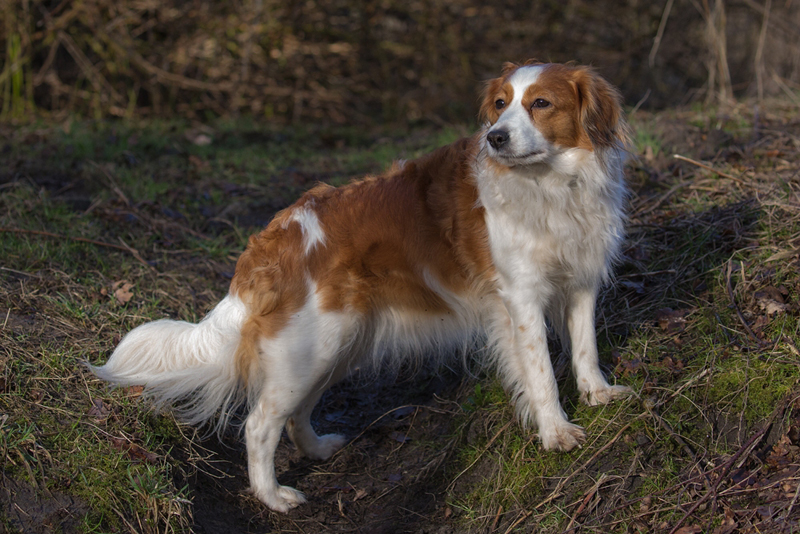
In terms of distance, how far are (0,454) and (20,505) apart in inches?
9.4

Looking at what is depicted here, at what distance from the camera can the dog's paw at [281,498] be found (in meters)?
3.22

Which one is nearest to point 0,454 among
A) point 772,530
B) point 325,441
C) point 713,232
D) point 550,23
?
point 325,441

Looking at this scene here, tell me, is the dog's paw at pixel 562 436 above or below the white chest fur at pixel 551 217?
below

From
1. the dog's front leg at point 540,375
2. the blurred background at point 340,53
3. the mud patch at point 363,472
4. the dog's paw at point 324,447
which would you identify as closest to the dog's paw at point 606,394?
the dog's front leg at point 540,375

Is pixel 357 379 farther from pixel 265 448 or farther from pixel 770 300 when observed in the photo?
pixel 770 300

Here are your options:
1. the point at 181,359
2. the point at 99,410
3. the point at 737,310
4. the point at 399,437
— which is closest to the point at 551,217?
the point at 737,310

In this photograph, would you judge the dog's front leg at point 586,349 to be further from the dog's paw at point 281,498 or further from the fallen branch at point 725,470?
the dog's paw at point 281,498

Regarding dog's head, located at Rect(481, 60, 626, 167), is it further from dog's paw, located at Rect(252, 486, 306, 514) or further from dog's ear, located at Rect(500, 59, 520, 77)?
dog's paw, located at Rect(252, 486, 306, 514)

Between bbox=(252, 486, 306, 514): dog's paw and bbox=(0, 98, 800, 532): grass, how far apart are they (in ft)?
0.17

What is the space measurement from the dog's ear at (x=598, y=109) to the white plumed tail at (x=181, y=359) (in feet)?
5.69

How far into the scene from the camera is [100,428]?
3029mm

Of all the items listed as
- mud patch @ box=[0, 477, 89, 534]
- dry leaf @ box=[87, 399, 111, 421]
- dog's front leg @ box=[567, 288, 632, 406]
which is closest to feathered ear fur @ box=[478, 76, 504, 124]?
dog's front leg @ box=[567, 288, 632, 406]

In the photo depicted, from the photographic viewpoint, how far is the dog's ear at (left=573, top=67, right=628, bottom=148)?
9.44 ft

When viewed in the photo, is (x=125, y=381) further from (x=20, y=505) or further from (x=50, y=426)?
(x=20, y=505)
